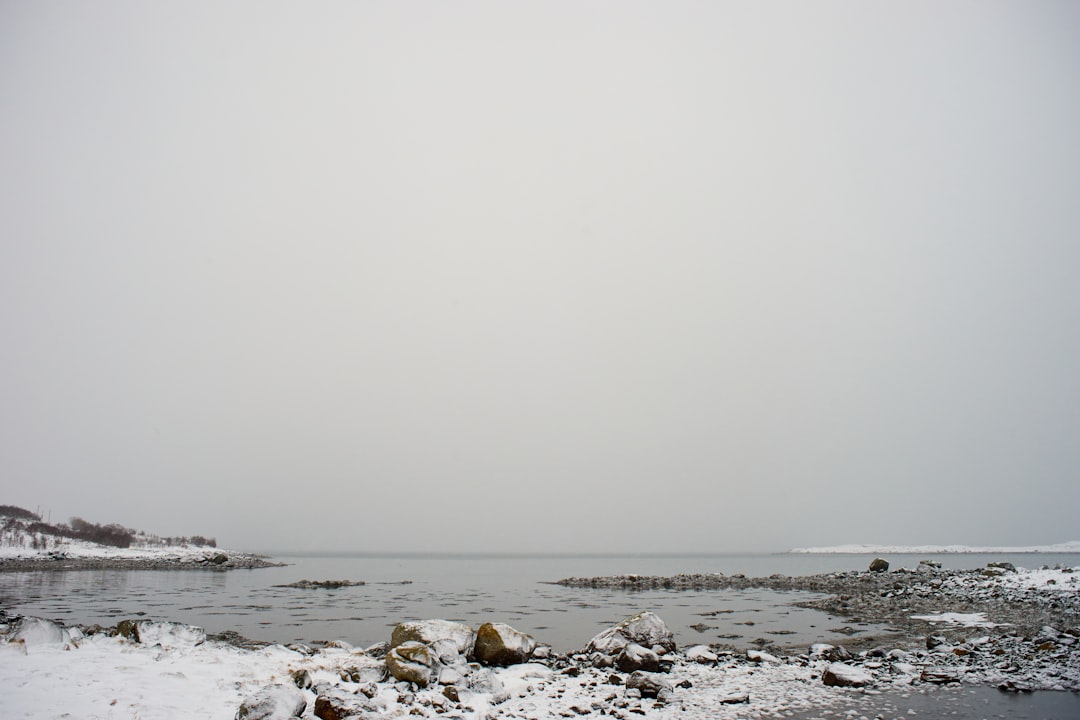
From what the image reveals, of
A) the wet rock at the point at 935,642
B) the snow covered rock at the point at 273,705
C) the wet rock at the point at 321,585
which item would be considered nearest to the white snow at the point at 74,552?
the wet rock at the point at 321,585

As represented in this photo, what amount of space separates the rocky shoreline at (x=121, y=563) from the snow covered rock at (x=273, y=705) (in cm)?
6304

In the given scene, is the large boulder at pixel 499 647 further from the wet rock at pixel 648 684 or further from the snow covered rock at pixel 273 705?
the snow covered rock at pixel 273 705

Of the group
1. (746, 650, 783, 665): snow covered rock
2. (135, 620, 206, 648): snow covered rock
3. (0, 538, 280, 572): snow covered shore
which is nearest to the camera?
(135, 620, 206, 648): snow covered rock

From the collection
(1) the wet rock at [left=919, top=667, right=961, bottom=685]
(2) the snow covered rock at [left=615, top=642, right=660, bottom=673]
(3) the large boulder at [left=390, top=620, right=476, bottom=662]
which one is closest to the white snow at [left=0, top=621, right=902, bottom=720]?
(2) the snow covered rock at [left=615, top=642, right=660, bottom=673]

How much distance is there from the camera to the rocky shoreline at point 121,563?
57.6 metres

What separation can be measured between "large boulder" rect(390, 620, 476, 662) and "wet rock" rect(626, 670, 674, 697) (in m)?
4.87

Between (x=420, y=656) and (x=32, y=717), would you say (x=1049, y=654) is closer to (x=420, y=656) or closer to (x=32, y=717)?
(x=420, y=656)

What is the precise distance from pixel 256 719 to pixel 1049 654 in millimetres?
19860

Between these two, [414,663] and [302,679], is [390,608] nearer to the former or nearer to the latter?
[414,663]

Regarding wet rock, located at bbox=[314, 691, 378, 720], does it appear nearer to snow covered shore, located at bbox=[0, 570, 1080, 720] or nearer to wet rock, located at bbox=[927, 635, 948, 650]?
snow covered shore, located at bbox=[0, 570, 1080, 720]

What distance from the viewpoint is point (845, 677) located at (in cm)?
1341

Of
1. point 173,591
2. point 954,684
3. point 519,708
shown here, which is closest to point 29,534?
point 173,591

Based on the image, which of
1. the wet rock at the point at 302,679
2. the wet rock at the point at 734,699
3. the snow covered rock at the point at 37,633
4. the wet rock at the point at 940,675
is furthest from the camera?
the wet rock at the point at 940,675

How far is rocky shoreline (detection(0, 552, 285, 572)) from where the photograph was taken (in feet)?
189
